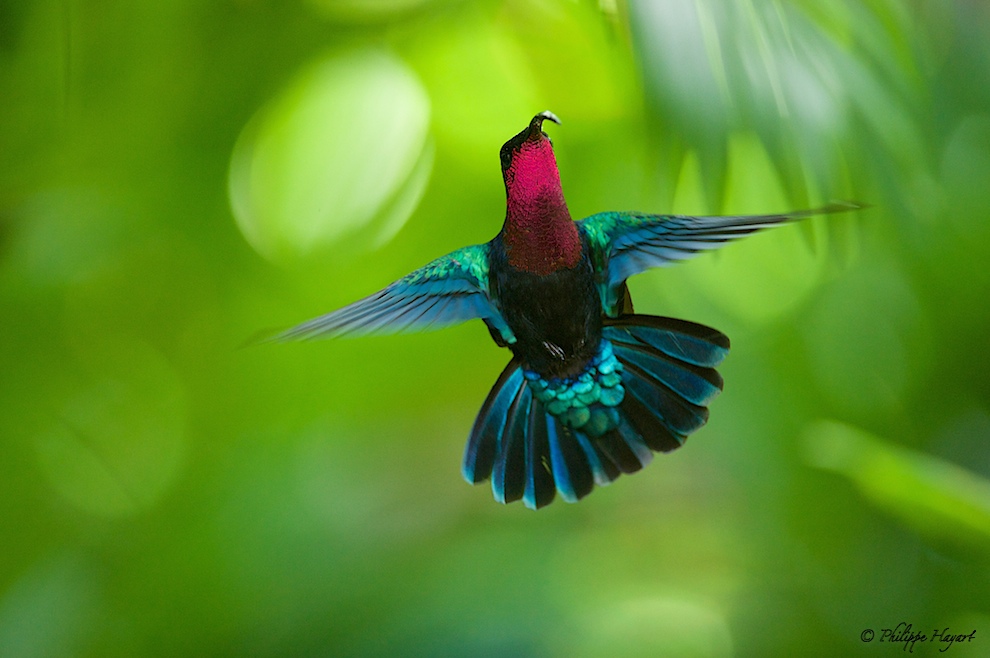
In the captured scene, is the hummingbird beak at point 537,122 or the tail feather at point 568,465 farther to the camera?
the tail feather at point 568,465

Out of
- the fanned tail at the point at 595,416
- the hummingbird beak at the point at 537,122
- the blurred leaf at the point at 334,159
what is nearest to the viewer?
the hummingbird beak at the point at 537,122

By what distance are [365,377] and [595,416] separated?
0.42 m

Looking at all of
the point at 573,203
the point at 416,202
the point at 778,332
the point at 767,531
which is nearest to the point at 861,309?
the point at 778,332

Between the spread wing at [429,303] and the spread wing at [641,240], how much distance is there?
7cm

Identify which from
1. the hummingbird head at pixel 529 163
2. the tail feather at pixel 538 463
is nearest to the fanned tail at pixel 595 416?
the tail feather at pixel 538 463

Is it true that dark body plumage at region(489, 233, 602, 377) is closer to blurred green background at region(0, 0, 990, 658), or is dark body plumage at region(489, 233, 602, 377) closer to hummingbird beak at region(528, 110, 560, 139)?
hummingbird beak at region(528, 110, 560, 139)

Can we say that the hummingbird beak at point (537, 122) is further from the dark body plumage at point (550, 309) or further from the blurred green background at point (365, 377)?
the blurred green background at point (365, 377)

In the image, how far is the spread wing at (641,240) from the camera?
0.45 m

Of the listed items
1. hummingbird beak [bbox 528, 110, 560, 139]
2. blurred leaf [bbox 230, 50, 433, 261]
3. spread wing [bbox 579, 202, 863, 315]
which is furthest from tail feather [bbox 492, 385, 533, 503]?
blurred leaf [bbox 230, 50, 433, 261]

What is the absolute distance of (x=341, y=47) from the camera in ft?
2.83

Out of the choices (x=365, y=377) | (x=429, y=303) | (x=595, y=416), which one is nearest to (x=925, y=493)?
(x=595, y=416)

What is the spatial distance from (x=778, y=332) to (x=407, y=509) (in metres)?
0.51

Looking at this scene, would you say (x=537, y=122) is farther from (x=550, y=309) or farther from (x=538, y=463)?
(x=538, y=463)

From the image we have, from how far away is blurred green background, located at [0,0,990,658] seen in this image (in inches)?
33.1
